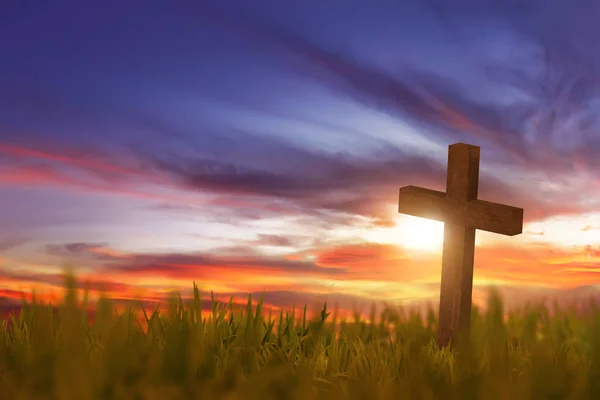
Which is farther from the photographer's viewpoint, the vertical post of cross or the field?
the vertical post of cross

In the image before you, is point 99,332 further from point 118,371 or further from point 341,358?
point 341,358

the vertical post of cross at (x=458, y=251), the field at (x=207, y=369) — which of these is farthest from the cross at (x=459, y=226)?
the field at (x=207, y=369)


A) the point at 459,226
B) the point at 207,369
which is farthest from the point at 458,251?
the point at 207,369

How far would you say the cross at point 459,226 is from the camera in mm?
8125

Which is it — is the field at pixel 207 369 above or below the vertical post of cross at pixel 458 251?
below

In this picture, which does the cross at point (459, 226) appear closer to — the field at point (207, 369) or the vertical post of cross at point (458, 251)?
the vertical post of cross at point (458, 251)

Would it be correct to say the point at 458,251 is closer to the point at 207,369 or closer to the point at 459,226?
the point at 459,226

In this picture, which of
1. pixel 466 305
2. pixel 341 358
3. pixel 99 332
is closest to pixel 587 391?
pixel 341 358

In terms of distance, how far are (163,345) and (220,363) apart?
0.51m

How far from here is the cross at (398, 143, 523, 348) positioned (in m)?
8.12

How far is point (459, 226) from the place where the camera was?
827 centimetres

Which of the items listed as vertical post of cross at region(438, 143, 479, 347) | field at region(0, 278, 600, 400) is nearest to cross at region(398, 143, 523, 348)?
vertical post of cross at region(438, 143, 479, 347)

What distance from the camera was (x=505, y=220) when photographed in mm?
7867

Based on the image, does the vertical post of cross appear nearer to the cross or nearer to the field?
the cross
